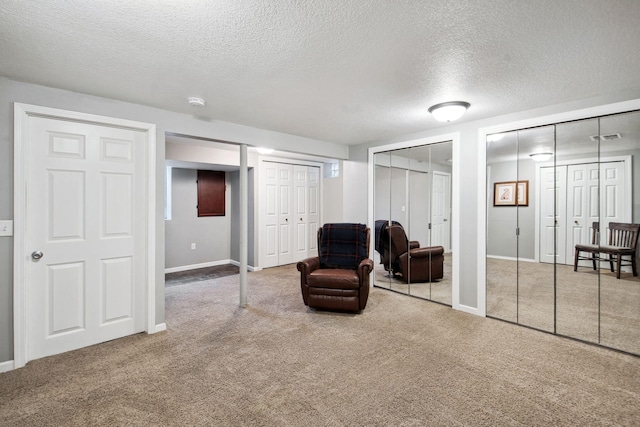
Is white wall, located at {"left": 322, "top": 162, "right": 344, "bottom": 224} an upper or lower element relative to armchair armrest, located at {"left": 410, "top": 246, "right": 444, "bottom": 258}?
upper

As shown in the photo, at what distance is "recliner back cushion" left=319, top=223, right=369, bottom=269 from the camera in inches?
153

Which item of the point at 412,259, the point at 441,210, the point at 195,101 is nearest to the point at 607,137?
the point at 441,210

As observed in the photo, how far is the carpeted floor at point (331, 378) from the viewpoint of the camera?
179 cm

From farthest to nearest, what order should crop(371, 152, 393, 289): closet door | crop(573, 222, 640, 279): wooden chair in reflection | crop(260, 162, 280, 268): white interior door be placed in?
1. crop(260, 162, 280, 268): white interior door
2. crop(371, 152, 393, 289): closet door
3. crop(573, 222, 640, 279): wooden chair in reflection

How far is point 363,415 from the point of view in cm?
179

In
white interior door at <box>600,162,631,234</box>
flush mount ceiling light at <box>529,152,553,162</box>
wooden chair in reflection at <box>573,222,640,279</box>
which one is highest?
flush mount ceiling light at <box>529,152,553,162</box>

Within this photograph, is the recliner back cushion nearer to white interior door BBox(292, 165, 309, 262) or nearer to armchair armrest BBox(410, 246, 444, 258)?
armchair armrest BBox(410, 246, 444, 258)

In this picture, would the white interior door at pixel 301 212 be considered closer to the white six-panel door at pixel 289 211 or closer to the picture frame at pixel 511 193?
the white six-panel door at pixel 289 211

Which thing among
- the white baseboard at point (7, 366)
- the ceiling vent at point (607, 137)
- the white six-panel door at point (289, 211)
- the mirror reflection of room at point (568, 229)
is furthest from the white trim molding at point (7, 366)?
the ceiling vent at point (607, 137)

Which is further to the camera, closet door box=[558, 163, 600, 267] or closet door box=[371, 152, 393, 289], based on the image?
closet door box=[371, 152, 393, 289]

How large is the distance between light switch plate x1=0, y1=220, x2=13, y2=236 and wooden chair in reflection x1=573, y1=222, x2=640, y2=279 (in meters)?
5.00

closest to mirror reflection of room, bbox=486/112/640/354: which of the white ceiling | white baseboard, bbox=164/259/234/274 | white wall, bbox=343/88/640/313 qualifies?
white wall, bbox=343/88/640/313

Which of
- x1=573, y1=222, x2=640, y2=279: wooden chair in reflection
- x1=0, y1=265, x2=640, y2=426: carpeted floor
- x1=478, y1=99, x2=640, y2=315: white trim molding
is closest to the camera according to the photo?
x1=0, y1=265, x2=640, y2=426: carpeted floor

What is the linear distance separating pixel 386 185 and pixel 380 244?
0.91 metres
